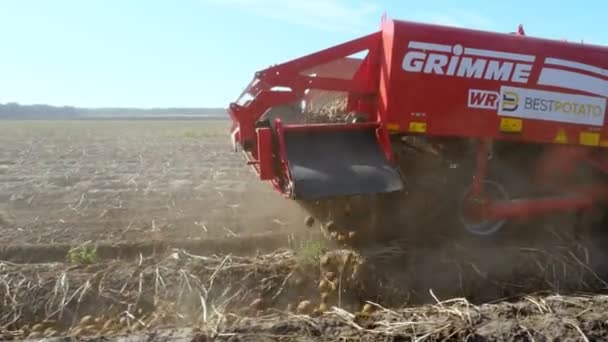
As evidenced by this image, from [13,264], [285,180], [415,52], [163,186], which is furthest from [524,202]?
[163,186]

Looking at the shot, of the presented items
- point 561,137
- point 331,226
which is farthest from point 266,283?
point 561,137

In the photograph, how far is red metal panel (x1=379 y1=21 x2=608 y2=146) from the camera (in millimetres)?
5371

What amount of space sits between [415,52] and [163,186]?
661cm

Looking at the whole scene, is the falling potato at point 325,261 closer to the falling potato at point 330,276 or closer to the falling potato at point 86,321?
the falling potato at point 330,276

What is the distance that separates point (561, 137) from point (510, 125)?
24.7 inches

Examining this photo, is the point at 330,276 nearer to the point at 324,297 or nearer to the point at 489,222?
the point at 324,297

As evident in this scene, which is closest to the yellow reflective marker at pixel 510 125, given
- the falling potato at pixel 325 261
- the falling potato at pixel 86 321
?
the falling potato at pixel 325 261

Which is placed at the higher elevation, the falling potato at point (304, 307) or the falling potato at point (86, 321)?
the falling potato at point (304, 307)

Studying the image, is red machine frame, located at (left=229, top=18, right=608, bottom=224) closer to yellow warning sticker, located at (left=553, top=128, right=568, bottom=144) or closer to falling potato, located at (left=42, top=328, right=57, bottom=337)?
yellow warning sticker, located at (left=553, top=128, right=568, bottom=144)

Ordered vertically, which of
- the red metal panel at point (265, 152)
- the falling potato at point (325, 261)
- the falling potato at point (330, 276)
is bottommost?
the falling potato at point (330, 276)

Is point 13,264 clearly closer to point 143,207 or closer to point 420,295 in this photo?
point 143,207

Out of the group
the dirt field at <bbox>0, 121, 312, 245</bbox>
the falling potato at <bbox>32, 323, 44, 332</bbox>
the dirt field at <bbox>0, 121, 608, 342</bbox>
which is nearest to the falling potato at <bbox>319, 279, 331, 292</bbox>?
the dirt field at <bbox>0, 121, 608, 342</bbox>

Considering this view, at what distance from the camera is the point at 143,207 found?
345 inches

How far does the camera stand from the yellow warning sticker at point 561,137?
5.84m
